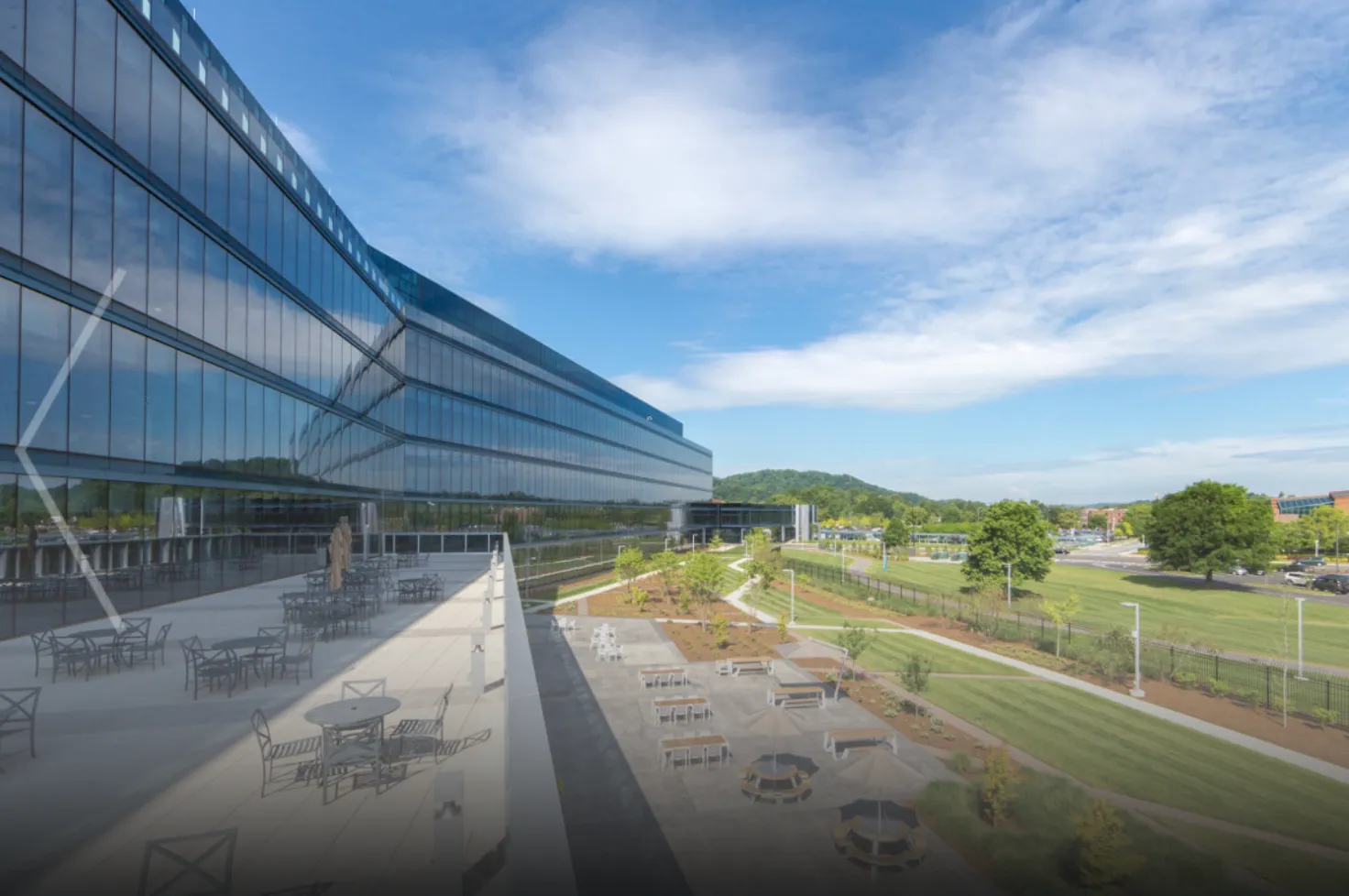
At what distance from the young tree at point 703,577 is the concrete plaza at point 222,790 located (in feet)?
127

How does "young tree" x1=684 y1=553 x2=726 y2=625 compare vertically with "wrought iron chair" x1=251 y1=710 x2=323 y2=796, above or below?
below

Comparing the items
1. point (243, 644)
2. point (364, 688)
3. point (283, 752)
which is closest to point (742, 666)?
point (364, 688)

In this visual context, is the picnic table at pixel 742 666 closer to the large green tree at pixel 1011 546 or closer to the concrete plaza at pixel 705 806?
the concrete plaza at pixel 705 806

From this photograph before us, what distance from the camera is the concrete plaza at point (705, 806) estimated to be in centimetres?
1599

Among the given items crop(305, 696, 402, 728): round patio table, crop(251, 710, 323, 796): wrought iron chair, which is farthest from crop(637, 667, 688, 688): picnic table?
Result: crop(251, 710, 323, 796): wrought iron chair

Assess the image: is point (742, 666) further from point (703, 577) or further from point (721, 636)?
point (703, 577)

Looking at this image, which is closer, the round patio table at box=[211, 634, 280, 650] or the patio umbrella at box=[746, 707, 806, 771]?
the round patio table at box=[211, 634, 280, 650]

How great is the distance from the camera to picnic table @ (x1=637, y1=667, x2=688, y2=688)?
1268 inches

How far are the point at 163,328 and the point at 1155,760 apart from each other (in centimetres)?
3235

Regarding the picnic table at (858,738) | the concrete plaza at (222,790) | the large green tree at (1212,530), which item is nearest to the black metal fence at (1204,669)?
the picnic table at (858,738)

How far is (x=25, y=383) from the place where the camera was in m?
14.3

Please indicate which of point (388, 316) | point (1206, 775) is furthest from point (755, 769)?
point (388, 316)

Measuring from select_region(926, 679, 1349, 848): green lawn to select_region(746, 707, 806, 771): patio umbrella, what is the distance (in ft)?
23.1

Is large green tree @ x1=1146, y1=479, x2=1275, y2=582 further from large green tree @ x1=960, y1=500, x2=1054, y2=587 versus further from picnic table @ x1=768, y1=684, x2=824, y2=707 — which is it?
picnic table @ x1=768, y1=684, x2=824, y2=707
